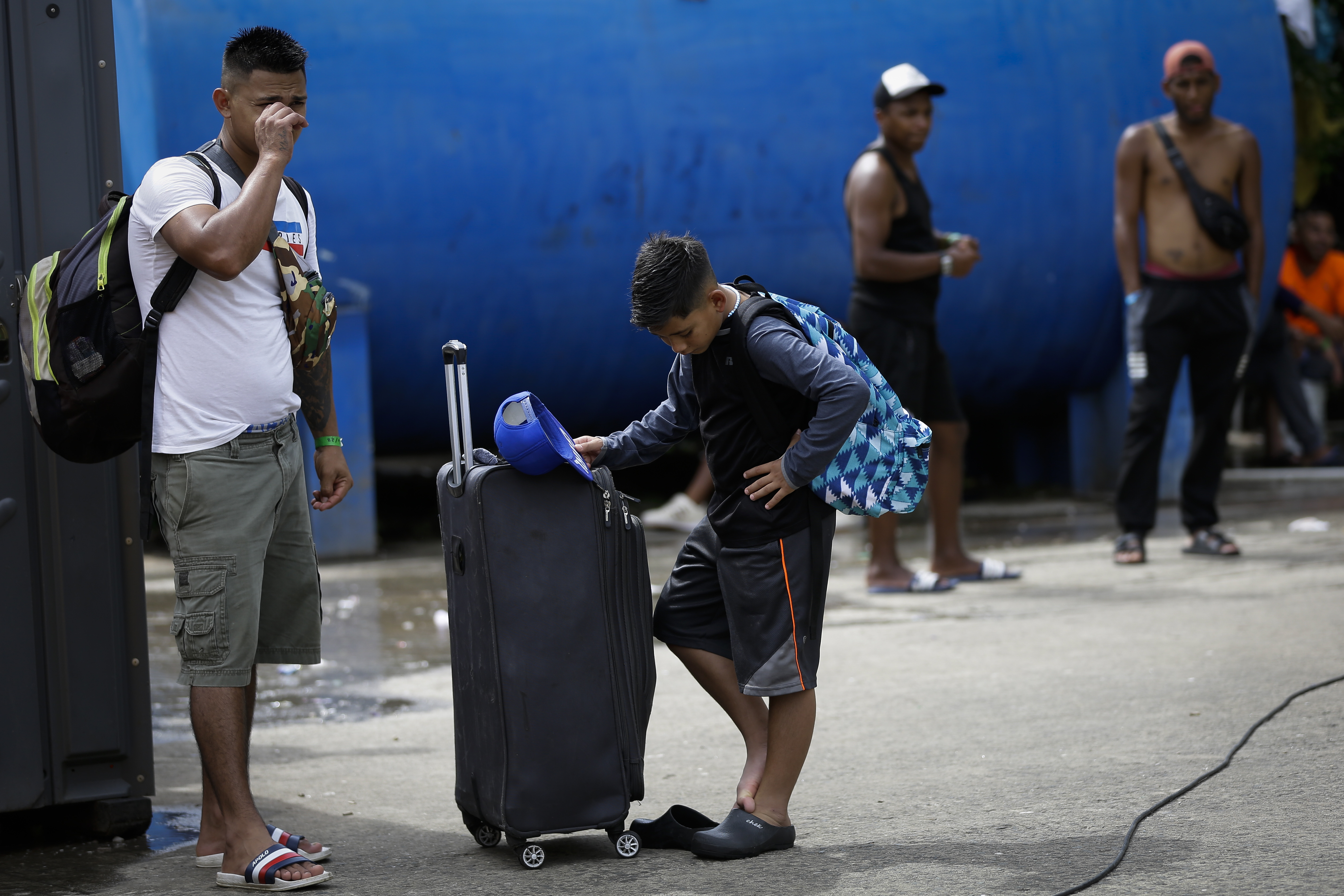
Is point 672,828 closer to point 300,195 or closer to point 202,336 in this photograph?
point 202,336

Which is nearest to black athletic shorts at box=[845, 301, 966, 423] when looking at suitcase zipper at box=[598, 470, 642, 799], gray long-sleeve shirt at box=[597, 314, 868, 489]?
gray long-sleeve shirt at box=[597, 314, 868, 489]

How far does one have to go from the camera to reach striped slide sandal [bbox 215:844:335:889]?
275cm

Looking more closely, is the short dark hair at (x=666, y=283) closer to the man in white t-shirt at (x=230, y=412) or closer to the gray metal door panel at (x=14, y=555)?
the man in white t-shirt at (x=230, y=412)

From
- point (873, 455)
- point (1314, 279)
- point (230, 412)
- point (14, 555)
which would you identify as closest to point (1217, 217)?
point (873, 455)

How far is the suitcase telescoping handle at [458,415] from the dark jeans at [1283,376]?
7992 mm

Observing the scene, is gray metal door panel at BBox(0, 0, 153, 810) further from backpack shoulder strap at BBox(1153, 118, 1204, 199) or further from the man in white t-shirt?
backpack shoulder strap at BBox(1153, 118, 1204, 199)

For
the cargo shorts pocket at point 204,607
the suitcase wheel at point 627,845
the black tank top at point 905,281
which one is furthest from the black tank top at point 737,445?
the black tank top at point 905,281

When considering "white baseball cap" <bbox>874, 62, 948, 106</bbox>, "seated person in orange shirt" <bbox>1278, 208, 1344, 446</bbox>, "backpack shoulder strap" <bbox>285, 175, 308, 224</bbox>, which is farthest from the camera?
"seated person in orange shirt" <bbox>1278, 208, 1344, 446</bbox>

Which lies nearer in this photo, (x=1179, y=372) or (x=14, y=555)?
(x=14, y=555)

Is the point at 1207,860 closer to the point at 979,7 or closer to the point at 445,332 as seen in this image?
the point at 445,332

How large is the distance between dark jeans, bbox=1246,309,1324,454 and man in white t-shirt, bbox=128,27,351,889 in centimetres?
819

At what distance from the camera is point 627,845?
2.88 metres

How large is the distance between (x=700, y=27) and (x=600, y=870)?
559 cm

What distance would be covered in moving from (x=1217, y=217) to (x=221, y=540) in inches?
180
